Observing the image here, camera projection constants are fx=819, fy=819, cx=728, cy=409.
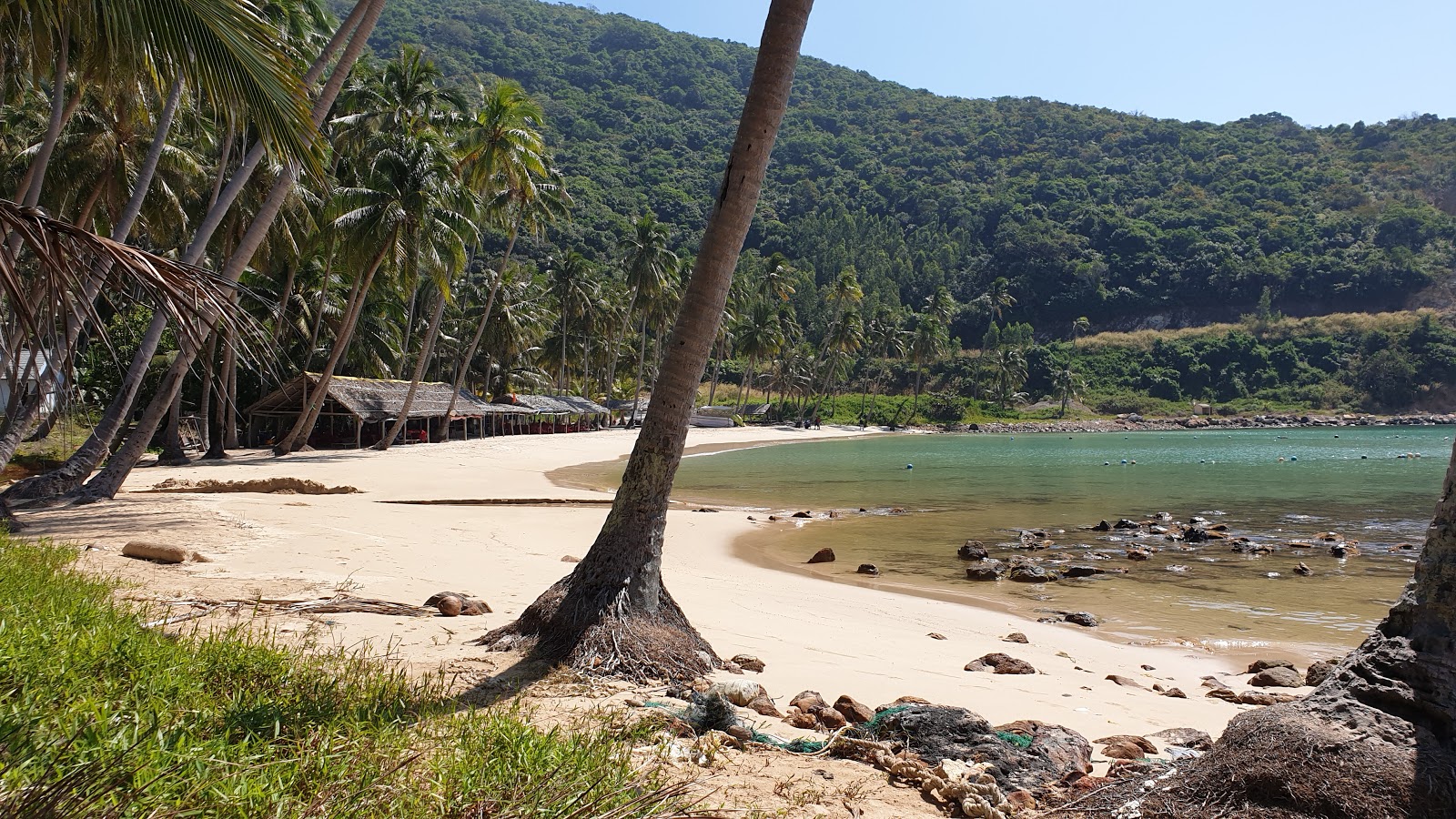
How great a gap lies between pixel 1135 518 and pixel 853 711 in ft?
62.9

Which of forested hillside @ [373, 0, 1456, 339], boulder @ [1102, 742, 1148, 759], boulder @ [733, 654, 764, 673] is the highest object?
forested hillside @ [373, 0, 1456, 339]

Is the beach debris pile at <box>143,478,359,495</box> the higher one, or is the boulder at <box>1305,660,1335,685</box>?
the boulder at <box>1305,660,1335,685</box>

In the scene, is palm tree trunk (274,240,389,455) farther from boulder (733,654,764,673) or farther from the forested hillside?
the forested hillside

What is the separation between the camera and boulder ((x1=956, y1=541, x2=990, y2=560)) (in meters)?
14.8

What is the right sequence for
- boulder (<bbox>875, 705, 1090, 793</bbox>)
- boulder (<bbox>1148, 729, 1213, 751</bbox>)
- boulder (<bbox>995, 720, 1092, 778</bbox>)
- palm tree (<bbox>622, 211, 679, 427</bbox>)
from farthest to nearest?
palm tree (<bbox>622, 211, 679, 427</bbox>) < boulder (<bbox>1148, 729, 1213, 751</bbox>) < boulder (<bbox>995, 720, 1092, 778</bbox>) < boulder (<bbox>875, 705, 1090, 793</bbox>)

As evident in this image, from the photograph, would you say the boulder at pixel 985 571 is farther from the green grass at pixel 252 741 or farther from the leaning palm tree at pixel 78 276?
the leaning palm tree at pixel 78 276

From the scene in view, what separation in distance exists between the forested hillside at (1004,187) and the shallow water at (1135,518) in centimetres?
7169

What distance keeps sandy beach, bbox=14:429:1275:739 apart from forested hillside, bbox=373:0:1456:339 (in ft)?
289

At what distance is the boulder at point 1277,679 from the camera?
753cm

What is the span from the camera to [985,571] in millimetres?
13070

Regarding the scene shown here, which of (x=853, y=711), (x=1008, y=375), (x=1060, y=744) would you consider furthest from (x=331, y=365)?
(x=1008, y=375)

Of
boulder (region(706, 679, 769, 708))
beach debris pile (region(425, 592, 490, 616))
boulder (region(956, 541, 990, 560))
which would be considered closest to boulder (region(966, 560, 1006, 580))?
boulder (region(956, 541, 990, 560))

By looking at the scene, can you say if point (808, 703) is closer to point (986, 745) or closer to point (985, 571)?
point (986, 745)

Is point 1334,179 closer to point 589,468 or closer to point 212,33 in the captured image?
point 589,468
